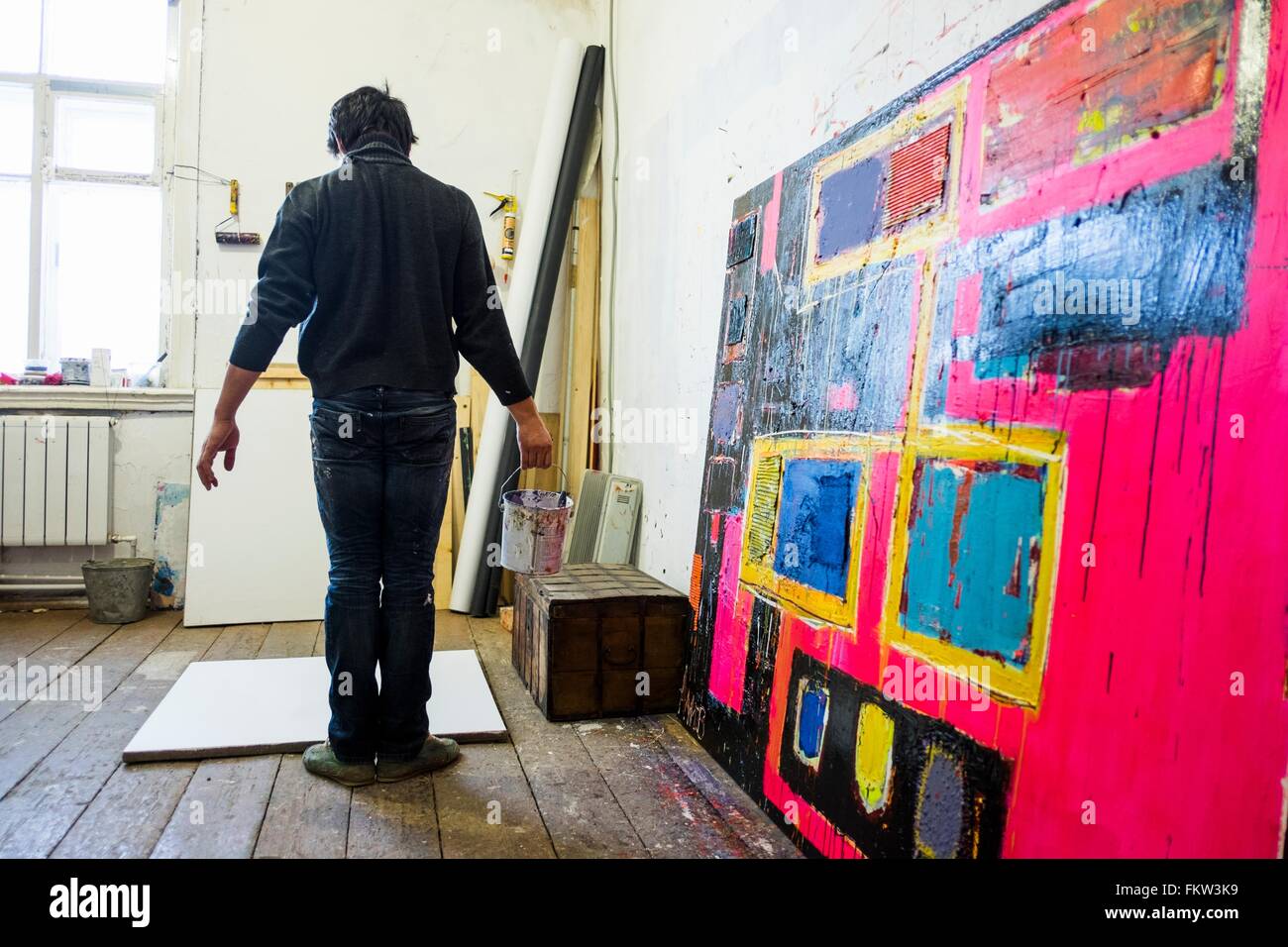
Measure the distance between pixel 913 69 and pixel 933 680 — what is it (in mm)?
1145

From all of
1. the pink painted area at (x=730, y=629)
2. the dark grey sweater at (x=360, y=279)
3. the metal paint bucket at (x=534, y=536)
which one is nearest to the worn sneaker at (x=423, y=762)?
the metal paint bucket at (x=534, y=536)

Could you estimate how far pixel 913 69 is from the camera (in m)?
1.62

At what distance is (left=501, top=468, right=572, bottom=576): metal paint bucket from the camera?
2160 millimetres

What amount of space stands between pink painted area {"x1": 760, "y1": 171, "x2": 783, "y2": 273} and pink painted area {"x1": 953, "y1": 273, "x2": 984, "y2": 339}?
725mm

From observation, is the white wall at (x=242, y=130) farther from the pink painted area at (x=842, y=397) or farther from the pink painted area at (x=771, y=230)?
the pink painted area at (x=842, y=397)

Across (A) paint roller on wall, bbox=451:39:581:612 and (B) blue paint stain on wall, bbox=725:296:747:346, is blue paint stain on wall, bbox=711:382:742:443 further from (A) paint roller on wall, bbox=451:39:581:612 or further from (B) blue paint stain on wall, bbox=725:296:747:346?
(A) paint roller on wall, bbox=451:39:581:612

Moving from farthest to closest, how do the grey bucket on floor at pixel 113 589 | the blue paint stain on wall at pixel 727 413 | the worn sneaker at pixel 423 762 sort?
the grey bucket on floor at pixel 113 589, the blue paint stain on wall at pixel 727 413, the worn sneaker at pixel 423 762

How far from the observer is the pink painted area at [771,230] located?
2.08 metres

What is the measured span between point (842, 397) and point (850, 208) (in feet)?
1.32

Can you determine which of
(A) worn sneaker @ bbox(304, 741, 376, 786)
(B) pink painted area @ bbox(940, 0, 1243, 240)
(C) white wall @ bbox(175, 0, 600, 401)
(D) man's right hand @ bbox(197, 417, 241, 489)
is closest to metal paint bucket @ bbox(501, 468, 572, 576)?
(A) worn sneaker @ bbox(304, 741, 376, 786)

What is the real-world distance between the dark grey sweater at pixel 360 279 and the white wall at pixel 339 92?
185cm

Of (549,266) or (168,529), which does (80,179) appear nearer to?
(168,529)

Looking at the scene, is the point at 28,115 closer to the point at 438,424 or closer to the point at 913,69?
the point at 438,424

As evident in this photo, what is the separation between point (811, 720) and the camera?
1.69m
